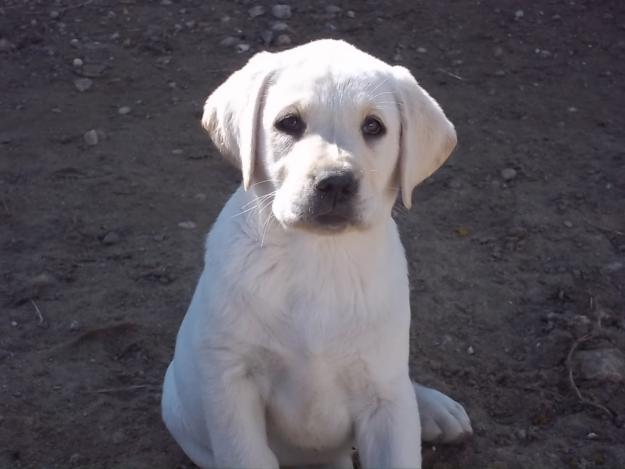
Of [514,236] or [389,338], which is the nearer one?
[389,338]

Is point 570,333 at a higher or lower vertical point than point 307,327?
Result: lower

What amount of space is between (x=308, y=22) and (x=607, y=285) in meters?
3.36

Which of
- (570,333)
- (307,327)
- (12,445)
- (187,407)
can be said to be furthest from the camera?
(570,333)

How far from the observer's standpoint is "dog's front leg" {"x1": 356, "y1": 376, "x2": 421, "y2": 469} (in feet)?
10.1

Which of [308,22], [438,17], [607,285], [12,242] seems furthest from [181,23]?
[607,285]

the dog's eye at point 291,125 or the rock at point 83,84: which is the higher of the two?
the dog's eye at point 291,125

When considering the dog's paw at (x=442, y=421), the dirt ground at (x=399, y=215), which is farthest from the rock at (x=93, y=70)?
the dog's paw at (x=442, y=421)

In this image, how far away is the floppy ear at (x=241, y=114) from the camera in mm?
2987

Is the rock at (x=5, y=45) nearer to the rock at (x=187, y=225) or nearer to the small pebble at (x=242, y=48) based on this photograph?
the small pebble at (x=242, y=48)

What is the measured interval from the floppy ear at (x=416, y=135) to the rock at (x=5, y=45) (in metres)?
4.44

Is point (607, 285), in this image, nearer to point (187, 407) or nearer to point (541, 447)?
point (541, 447)

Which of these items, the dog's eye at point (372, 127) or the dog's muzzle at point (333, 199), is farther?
the dog's eye at point (372, 127)

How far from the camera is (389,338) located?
120 inches

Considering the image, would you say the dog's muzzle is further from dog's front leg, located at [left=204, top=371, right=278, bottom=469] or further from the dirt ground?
the dirt ground
